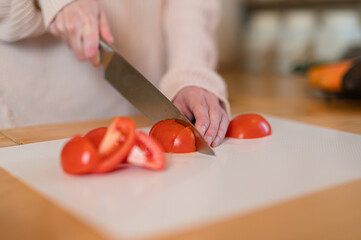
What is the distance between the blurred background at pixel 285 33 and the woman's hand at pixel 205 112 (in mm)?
1697

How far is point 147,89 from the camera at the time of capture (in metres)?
0.93

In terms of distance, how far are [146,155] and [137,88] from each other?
0.32 m

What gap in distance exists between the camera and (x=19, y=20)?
1.10m

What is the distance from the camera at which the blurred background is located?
3.12 metres

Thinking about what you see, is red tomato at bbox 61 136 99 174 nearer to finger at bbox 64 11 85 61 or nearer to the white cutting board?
the white cutting board

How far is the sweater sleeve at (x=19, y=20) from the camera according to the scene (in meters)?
1.08

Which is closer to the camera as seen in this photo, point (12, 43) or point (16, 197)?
point (16, 197)

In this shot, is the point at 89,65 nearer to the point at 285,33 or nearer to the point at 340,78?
the point at 340,78

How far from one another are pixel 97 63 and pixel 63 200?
22.0 inches

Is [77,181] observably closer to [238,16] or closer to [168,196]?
[168,196]

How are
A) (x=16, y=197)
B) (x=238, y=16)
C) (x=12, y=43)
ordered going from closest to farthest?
(x=16, y=197)
(x=12, y=43)
(x=238, y=16)

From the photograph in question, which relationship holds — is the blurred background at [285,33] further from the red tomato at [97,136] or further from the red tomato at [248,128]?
the red tomato at [97,136]

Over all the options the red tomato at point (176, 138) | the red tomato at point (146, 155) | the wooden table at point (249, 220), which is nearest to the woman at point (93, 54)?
the red tomato at point (176, 138)

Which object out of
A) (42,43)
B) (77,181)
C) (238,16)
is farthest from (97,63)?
(238,16)
